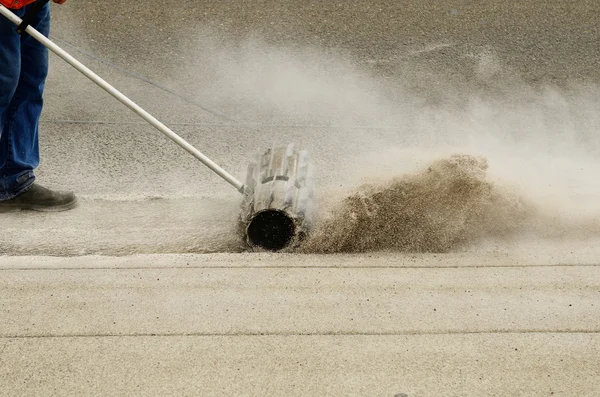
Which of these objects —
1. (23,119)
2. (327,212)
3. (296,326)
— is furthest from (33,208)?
(296,326)

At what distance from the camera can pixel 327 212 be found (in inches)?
136

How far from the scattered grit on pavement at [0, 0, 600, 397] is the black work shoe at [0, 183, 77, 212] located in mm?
82

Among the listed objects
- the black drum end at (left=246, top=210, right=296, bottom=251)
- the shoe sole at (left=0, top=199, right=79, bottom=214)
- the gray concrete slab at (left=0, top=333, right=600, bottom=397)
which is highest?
the black drum end at (left=246, top=210, right=296, bottom=251)

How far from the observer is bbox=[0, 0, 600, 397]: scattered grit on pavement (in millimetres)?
2562

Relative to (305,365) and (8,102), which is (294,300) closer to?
(305,365)

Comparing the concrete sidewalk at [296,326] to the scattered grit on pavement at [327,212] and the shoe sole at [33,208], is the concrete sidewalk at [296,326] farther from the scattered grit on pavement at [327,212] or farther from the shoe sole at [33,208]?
the shoe sole at [33,208]

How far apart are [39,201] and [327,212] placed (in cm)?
145

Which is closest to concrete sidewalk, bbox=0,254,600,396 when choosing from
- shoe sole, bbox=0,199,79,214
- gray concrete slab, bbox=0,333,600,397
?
gray concrete slab, bbox=0,333,600,397

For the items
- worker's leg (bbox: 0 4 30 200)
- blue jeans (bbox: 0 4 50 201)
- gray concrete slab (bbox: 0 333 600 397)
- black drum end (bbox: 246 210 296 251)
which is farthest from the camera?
blue jeans (bbox: 0 4 50 201)

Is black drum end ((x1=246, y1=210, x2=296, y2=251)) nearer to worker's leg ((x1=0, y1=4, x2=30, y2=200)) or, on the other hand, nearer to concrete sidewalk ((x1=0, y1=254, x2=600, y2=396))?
concrete sidewalk ((x1=0, y1=254, x2=600, y2=396))

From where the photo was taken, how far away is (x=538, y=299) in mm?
2984

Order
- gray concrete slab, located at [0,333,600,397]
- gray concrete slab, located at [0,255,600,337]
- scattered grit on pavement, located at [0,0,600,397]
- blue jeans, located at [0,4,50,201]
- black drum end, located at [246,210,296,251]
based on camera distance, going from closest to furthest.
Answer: gray concrete slab, located at [0,333,600,397], scattered grit on pavement, located at [0,0,600,397], gray concrete slab, located at [0,255,600,337], black drum end, located at [246,210,296,251], blue jeans, located at [0,4,50,201]

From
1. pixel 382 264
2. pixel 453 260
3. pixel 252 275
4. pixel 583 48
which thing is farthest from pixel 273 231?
pixel 583 48

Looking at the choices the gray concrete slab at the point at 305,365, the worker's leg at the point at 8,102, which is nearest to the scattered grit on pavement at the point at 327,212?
the gray concrete slab at the point at 305,365
